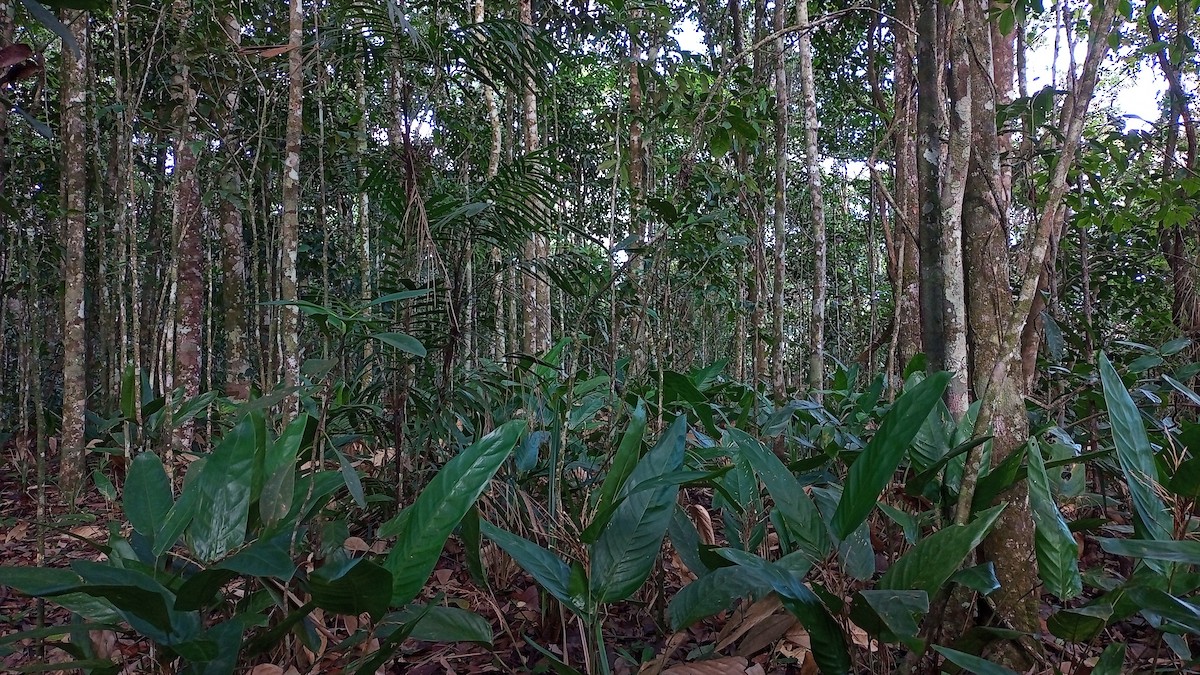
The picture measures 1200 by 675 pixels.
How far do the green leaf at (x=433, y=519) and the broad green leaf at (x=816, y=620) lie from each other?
59cm

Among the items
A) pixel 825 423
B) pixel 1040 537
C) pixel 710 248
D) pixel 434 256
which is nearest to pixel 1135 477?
pixel 1040 537

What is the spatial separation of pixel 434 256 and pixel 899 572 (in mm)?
1590

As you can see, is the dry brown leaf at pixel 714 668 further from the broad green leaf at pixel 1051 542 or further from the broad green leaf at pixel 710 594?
the broad green leaf at pixel 1051 542

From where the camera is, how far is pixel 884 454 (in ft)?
4.78

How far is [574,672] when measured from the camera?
4.64ft

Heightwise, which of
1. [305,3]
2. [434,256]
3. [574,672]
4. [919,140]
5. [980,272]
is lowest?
[574,672]

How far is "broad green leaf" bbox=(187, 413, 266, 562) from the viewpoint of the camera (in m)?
1.51

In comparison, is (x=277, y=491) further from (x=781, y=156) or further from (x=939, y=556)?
(x=781, y=156)

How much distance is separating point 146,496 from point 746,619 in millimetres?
1369

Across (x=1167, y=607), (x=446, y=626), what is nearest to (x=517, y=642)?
(x=446, y=626)

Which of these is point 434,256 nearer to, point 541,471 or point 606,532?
point 541,471

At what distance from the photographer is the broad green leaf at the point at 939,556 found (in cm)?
137

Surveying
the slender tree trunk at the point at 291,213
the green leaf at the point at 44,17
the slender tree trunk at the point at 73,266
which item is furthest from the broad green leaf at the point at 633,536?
the slender tree trunk at the point at 73,266

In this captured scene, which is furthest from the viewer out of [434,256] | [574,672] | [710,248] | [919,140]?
[710,248]
